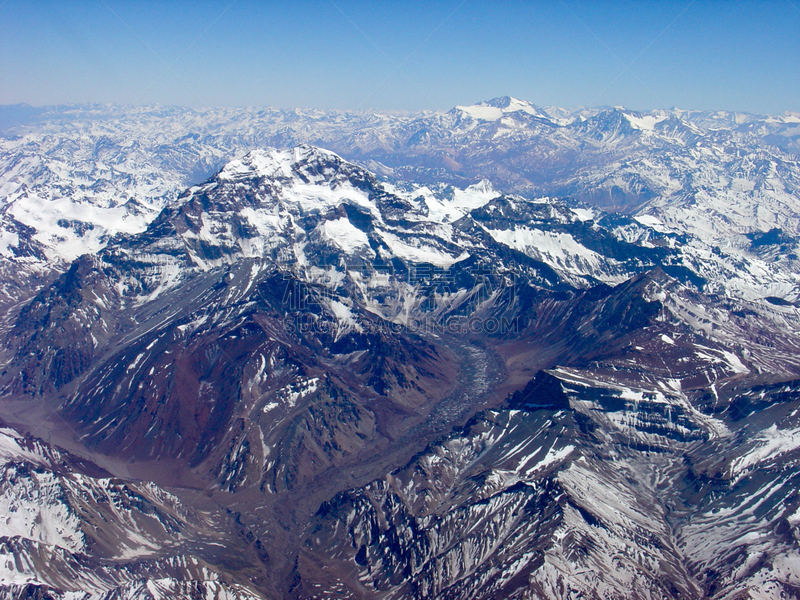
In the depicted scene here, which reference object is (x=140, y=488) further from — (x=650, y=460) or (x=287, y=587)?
(x=650, y=460)

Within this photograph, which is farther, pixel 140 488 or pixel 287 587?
pixel 140 488

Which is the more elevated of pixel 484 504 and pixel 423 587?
pixel 484 504

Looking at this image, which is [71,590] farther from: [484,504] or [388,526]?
[484,504]

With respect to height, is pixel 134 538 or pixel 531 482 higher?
pixel 531 482

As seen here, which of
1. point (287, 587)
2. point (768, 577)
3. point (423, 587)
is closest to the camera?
point (768, 577)

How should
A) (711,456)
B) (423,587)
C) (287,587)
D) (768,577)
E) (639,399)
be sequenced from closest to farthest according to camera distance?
(768,577) → (423,587) → (287,587) → (711,456) → (639,399)

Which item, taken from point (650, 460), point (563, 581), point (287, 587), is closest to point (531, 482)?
point (563, 581)

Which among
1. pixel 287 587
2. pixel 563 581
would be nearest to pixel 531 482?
pixel 563 581

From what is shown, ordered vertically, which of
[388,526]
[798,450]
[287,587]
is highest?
[798,450]

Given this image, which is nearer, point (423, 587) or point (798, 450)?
point (423, 587)
